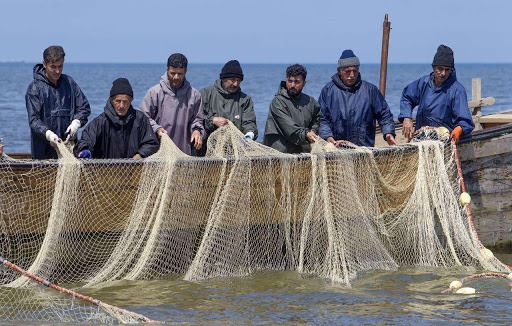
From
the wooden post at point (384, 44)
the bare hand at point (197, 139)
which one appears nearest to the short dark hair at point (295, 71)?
the bare hand at point (197, 139)

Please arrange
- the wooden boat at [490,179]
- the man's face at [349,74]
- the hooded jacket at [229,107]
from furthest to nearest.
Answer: the wooden boat at [490,179]
the man's face at [349,74]
the hooded jacket at [229,107]

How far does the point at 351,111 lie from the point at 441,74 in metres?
0.97

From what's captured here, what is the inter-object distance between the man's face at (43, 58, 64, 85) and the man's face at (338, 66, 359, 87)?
9.07ft

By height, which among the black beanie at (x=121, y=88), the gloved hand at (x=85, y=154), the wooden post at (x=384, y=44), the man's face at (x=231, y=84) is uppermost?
the wooden post at (x=384, y=44)

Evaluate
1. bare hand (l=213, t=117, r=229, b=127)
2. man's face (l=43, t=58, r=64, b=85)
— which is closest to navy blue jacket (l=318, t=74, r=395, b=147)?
bare hand (l=213, t=117, r=229, b=127)

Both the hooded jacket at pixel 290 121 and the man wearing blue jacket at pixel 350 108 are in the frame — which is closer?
the hooded jacket at pixel 290 121

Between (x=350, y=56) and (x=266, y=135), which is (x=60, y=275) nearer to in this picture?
(x=266, y=135)

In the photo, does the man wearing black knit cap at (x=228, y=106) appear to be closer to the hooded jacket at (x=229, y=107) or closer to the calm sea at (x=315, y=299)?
the hooded jacket at (x=229, y=107)

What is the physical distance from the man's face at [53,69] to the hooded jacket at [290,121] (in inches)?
Answer: 82.8

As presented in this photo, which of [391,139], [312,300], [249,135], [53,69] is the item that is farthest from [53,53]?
[391,139]

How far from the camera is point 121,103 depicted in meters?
9.52

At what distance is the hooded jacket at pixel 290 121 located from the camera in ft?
33.7

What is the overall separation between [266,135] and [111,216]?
2036 millimetres

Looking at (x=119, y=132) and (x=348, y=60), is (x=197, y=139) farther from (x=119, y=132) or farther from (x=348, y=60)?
(x=348, y=60)
